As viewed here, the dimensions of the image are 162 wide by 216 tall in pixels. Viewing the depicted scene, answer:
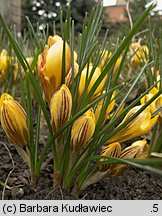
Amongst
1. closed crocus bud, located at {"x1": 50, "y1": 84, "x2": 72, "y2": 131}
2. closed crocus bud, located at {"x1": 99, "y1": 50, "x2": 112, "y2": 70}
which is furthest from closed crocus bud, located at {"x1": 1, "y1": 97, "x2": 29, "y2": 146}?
closed crocus bud, located at {"x1": 99, "y1": 50, "x2": 112, "y2": 70}

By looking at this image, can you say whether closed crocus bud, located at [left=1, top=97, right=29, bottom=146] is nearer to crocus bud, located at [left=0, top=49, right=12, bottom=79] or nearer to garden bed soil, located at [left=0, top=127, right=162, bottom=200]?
garden bed soil, located at [left=0, top=127, right=162, bottom=200]

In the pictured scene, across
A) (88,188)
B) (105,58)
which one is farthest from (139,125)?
(105,58)

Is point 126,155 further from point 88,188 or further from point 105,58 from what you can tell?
point 105,58

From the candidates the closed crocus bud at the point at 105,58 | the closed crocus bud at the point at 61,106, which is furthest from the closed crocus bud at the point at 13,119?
the closed crocus bud at the point at 105,58

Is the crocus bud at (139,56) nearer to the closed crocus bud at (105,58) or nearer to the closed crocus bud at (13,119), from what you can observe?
the closed crocus bud at (105,58)

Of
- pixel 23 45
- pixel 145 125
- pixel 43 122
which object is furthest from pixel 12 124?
pixel 23 45

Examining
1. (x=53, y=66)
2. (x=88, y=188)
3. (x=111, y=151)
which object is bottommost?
(x=88, y=188)

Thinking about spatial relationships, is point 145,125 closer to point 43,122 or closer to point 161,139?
point 161,139

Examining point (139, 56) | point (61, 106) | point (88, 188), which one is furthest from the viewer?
point (139, 56)
